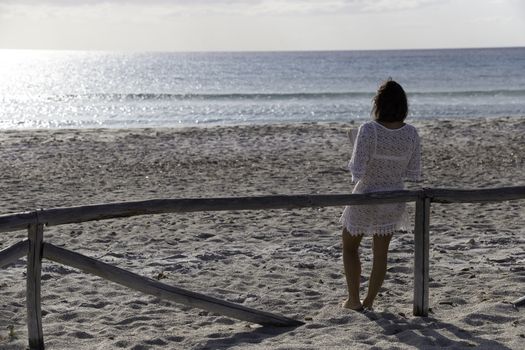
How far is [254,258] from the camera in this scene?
8.09 m

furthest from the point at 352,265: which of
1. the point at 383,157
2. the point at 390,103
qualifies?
the point at 390,103

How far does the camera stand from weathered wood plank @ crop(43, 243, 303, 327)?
527 cm

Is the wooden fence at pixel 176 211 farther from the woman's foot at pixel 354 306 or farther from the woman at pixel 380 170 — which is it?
the woman's foot at pixel 354 306

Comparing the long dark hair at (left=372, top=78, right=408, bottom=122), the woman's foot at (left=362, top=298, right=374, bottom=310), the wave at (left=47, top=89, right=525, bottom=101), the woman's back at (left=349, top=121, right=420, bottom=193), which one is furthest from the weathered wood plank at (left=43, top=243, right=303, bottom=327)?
the wave at (left=47, top=89, right=525, bottom=101)

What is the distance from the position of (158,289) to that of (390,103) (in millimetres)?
1907

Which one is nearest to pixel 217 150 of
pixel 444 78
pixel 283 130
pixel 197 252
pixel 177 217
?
pixel 283 130

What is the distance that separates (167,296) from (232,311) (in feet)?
1.58

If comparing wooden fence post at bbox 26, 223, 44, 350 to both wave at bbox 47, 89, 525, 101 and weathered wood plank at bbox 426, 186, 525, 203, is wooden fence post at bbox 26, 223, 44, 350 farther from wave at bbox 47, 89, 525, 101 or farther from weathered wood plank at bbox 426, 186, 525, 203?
wave at bbox 47, 89, 525, 101

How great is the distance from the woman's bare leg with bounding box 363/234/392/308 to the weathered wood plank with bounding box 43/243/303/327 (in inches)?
21.4

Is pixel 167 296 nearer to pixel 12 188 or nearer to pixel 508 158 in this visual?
pixel 12 188

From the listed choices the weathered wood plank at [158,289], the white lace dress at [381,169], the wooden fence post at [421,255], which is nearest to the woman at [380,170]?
the white lace dress at [381,169]

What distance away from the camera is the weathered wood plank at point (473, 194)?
5876 mm

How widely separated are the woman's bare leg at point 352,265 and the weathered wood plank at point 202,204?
36cm

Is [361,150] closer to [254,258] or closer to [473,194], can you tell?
[473,194]
